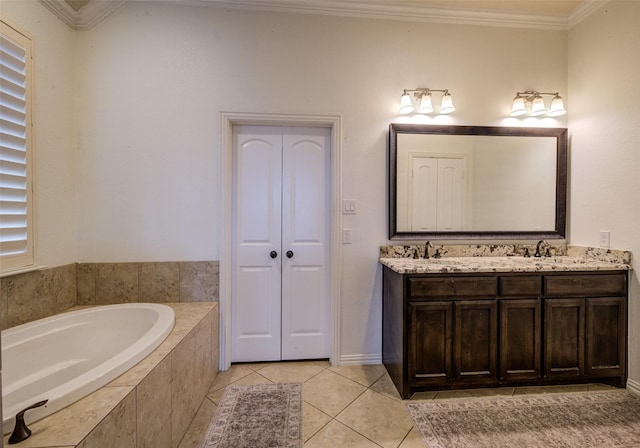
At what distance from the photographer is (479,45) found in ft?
8.43

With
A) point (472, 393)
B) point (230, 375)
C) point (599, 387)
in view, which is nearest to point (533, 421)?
point (472, 393)

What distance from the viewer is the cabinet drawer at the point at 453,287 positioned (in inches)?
80.6

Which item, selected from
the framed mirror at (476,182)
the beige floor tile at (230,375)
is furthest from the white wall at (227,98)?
the beige floor tile at (230,375)

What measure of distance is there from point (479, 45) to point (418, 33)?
54 cm

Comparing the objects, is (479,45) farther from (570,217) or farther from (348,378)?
(348,378)

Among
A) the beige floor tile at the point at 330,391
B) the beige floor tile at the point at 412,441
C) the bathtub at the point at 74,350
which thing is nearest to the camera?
the bathtub at the point at 74,350

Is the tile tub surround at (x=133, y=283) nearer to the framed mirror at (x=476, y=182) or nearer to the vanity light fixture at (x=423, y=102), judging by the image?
the framed mirror at (x=476, y=182)

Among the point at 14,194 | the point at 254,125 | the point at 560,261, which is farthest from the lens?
the point at 254,125

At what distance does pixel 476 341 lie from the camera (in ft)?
6.79

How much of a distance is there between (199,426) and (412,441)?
1.24 m

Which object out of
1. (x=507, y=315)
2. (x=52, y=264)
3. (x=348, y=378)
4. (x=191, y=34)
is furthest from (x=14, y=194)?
(x=507, y=315)

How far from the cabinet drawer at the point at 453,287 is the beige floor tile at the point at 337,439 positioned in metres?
0.89

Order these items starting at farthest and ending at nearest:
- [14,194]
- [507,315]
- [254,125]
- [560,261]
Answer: [254,125] → [560,261] → [507,315] → [14,194]

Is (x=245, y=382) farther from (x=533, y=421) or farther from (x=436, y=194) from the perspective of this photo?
(x=436, y=194)
